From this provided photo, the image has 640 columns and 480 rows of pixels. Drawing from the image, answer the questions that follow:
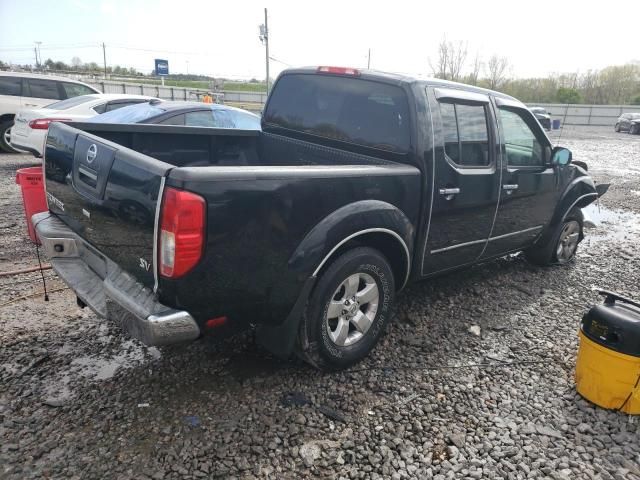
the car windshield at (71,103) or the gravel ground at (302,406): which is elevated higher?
the car windshield at (71,103)

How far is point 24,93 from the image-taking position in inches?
437

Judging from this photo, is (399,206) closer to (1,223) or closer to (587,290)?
(587,290)

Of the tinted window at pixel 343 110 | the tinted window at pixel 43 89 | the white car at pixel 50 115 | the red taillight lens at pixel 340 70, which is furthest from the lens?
the tinted window at pixel 43 89

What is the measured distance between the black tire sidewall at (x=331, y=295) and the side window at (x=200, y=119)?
5.24m

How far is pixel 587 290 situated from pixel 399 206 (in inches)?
115

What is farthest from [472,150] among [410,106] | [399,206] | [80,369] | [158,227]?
[80,369]

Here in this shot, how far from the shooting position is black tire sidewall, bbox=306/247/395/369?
2914 millimetres

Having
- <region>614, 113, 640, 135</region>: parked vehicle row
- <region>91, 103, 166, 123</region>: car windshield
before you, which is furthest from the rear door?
<region>614, 113, 640, 135</region>: parked vehicle row

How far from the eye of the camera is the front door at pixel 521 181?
13.9ft

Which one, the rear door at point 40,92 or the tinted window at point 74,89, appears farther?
the tinted window at point 74,89

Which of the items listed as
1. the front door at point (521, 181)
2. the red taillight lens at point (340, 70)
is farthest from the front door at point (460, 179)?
the red taillight lens at point (340, 70)

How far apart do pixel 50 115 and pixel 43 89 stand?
10.3 feet

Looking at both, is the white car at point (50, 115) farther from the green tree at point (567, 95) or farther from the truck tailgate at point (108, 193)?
the green tree at point (567, 95)

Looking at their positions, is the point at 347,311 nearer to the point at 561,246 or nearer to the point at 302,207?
the point at 302,207
